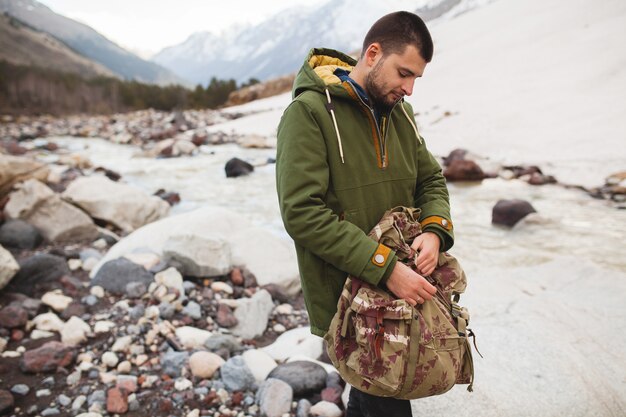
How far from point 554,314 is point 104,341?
3683 millimetres

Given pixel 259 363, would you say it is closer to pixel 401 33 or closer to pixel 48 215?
pixel 401 33

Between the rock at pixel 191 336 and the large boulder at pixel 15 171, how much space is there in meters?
4.87

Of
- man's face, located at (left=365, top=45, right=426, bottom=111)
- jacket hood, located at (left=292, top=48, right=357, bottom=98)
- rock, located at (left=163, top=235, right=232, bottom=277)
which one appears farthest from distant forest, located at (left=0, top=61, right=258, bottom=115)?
man's face, located at (left=365, top=45, right=426, bottom=111)

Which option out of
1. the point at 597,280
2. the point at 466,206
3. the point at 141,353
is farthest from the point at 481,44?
the point at 141,353

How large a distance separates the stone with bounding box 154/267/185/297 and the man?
2523 mm

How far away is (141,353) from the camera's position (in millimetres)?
3037

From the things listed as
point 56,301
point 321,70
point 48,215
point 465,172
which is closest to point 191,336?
point 56,301

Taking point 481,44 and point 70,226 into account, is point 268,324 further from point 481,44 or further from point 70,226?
point 481,44

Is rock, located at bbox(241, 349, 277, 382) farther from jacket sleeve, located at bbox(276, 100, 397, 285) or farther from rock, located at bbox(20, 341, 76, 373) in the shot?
jacket sleeve, located at bbox(276, 100, 397, 285)

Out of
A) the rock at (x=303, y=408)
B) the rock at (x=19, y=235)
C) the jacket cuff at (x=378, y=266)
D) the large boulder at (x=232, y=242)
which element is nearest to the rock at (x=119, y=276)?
the large boulder at (x=232, y=242)

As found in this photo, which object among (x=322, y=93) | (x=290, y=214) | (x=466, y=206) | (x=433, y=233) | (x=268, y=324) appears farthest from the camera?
(x=466, y=206)

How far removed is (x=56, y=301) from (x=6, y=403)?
1.29m

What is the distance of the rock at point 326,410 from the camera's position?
2439 millimetres

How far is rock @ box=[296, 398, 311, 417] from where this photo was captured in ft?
8.02
